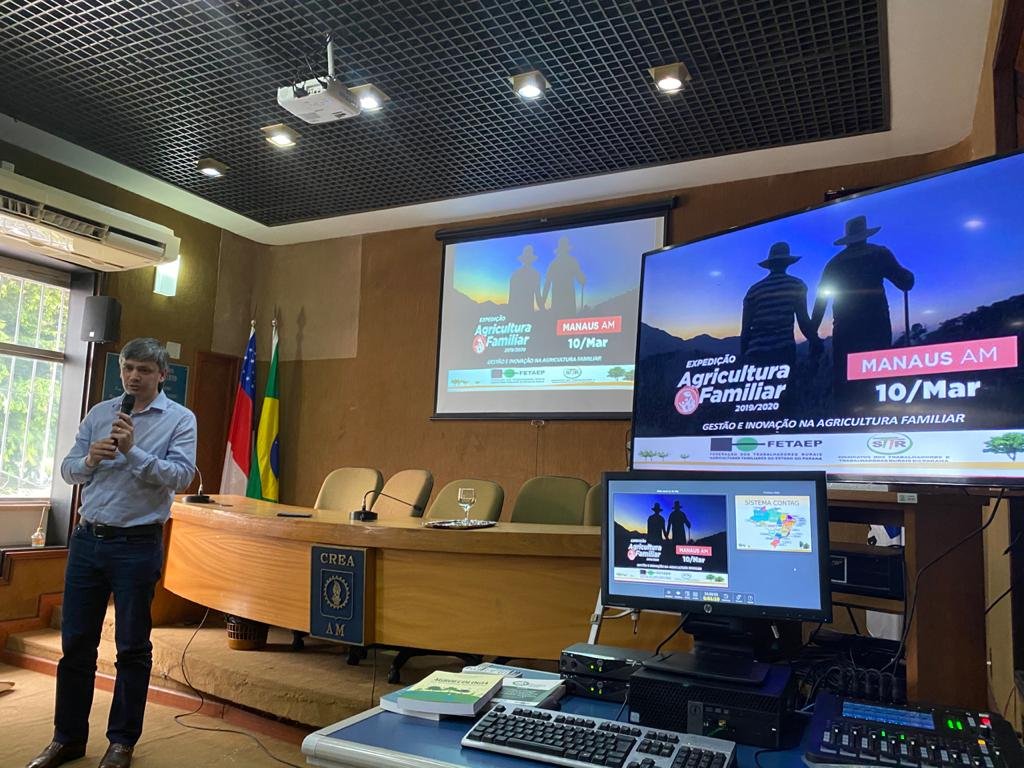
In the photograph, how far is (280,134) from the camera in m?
4.13

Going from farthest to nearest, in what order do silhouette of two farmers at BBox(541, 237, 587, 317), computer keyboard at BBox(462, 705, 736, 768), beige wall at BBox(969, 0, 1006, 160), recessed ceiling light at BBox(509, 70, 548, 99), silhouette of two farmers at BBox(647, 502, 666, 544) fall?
silhouette of two farmers at BBox(541, 237, 587, 317)
recessed ceiling light at BBox(509, 70, 548, 99)
beige wall at BBox(969, 0, 1006, 160)
silhouette of two farmers at BBox(647, 502, 666, 544)
computer keyboard at BBox(462, 705, 736, 768)

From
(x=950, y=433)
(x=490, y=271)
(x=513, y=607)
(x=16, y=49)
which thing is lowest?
(x=513, y=607)

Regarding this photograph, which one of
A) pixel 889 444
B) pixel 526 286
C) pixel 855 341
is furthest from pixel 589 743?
pixel 526 286

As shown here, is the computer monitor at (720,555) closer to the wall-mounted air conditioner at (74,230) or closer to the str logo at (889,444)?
the str logo at (889,444)

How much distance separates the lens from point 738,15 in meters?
2.93

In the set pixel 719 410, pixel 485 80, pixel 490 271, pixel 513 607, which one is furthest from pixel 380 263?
pixel 719 410

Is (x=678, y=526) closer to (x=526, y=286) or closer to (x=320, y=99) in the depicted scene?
(x=320, y=99)

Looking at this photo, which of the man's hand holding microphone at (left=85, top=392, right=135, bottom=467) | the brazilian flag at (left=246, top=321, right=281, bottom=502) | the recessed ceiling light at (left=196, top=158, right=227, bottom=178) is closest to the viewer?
the man's hand holding microphone at (left=85, top=392, right=135, bottom=467)

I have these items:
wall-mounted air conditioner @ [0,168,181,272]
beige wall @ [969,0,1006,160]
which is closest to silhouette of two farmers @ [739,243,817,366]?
beige wall @ [969,0,1006,160]

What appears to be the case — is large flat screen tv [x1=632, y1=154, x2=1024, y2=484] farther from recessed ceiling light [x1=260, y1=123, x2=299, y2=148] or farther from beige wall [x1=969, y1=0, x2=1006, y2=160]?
recessed ceiling light [x1=260, y1=123, x2=299, y2=148]

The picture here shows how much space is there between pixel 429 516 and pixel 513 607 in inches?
65.1

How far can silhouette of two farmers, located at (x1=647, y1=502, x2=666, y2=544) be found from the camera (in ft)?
4.67

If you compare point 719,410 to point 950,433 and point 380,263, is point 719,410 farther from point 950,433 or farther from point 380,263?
point 380,263

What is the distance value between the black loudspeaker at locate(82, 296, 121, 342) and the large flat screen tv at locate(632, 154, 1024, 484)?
414 centimetres
